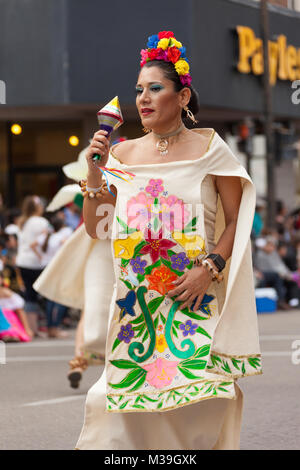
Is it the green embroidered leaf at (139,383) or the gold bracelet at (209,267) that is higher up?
the gold bracelet at (209,267)

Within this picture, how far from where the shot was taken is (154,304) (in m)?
4.73

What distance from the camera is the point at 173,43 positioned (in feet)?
16.0

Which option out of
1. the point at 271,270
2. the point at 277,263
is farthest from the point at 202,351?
the point at 277,263

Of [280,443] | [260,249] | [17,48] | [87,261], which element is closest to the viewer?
[280,443]

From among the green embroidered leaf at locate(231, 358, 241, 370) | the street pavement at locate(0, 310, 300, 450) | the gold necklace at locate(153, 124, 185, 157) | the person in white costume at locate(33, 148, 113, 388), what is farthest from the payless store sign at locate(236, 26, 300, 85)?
the green embroidered leaf at locate(231, 358, 241, 370)

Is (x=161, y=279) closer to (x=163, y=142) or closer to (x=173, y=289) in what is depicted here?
(x=173, y=289)

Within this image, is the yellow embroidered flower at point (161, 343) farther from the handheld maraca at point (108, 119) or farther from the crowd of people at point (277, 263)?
the crowd of people at point (277, 263)

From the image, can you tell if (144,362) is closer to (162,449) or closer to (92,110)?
(162,449)

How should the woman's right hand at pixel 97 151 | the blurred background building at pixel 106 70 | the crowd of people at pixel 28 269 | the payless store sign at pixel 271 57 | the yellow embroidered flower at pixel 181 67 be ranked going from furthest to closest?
Answer: the payless store sign at pixel 271 57
the blurred background building at pixel 106 70
the crowd of people at pixel 28 269
the yellow embroidered flower at pixel 181 67
the woman's right hand at pixel 97 151

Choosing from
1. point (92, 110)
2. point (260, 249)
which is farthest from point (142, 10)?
point (260, 249)

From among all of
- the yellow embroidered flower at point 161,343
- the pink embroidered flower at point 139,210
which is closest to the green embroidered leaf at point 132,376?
the yellow embroidered flower at point 161,343

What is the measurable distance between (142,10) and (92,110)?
2.27 meters

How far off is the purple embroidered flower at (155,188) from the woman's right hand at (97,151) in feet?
0.71

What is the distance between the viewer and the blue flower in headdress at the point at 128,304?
15.5 ft
